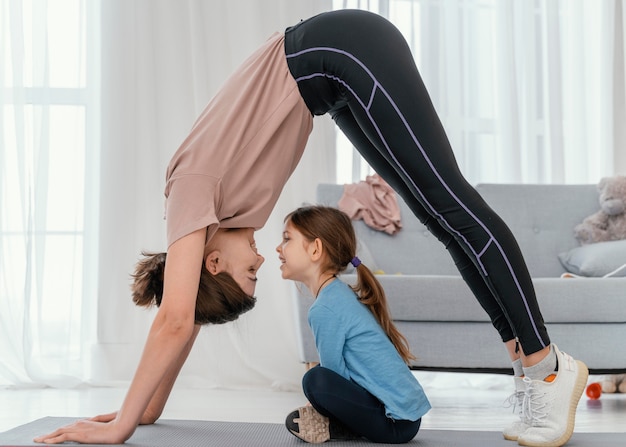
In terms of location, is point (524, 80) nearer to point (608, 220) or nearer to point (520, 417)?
point (608, 220)

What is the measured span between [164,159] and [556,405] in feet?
8.50

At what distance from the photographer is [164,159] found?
151 inches

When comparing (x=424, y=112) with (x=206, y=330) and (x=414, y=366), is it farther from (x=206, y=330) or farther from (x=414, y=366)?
(x=206, y=330)

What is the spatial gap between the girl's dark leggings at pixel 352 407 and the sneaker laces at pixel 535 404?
0.26 meters

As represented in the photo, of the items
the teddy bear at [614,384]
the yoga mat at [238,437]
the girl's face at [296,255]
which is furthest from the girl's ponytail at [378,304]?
the teddy bear at [614,384]

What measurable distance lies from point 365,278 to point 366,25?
593 millimetres

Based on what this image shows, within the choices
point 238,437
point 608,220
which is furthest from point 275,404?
point 608,220

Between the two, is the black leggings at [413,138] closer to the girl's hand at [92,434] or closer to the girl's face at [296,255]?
the girl's face at [296,255]

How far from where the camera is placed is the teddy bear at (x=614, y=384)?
11.0ft

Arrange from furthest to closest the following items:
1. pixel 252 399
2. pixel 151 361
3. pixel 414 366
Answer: pixel 252 399 < pixel 414 366 < pixel 151 361

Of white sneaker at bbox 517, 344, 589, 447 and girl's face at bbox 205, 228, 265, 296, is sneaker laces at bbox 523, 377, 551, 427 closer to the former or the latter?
white sneaker at bbox 517, 344, 589, 447

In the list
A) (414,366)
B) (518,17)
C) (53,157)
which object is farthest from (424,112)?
(518,17)

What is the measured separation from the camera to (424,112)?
64.7 inches

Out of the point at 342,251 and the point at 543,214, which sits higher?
the point at 543,214
